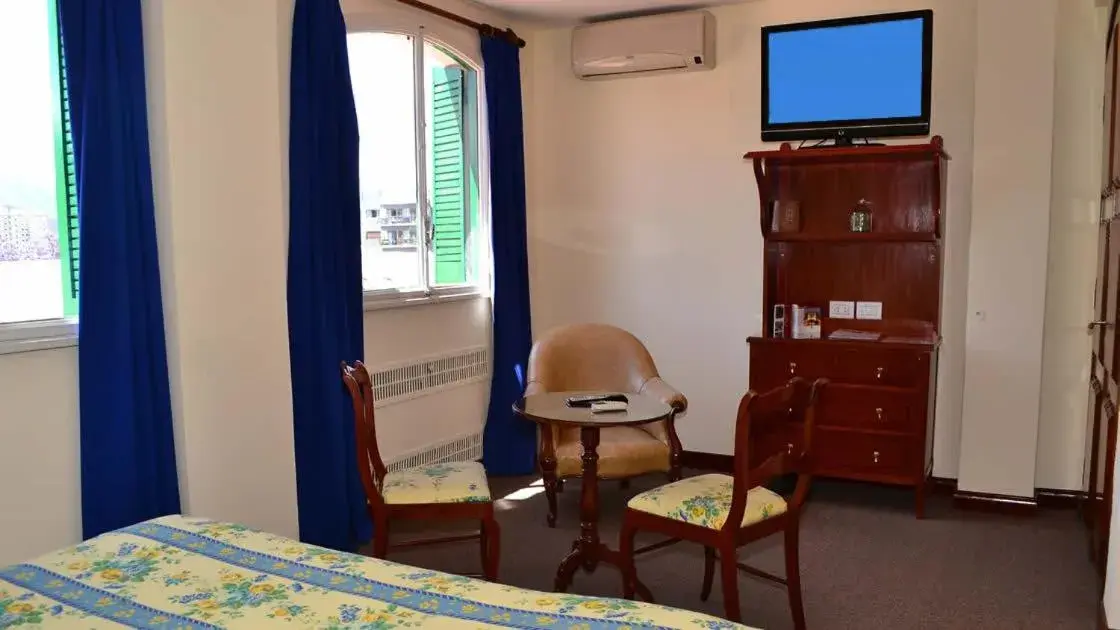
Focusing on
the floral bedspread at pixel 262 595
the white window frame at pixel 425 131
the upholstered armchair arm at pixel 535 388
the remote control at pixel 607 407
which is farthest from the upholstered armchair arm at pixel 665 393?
the floral bedspread at pixel 262 595

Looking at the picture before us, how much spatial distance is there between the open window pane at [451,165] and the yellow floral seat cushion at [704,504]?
2.19 meters

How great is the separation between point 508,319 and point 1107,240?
2.90 meters

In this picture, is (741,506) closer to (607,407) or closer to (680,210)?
(607,407)

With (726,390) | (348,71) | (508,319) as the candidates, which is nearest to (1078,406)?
(726,390)

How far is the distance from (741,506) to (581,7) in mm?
3125

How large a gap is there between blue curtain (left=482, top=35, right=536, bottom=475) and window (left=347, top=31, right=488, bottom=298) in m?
0.14

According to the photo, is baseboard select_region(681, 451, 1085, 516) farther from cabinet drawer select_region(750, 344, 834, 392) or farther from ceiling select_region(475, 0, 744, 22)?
ceiling select_region(475, 0, 744, 22)

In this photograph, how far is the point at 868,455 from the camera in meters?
4.12

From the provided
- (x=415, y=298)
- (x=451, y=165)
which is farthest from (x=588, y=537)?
(x=451, y=165)

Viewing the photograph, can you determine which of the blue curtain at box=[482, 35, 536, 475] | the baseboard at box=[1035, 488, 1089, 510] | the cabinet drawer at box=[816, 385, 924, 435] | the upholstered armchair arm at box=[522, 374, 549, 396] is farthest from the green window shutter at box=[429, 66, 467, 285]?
the baseboard at box=[1035, 488, 1089, 510]

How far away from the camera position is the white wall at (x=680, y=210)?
4.38 metres

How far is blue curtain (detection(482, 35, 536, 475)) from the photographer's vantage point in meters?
4.73

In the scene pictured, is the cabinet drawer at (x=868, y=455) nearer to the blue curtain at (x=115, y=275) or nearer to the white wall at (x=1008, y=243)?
the white wall at (x=1008, y=243)

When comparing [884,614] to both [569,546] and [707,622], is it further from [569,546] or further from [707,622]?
[707,622]
